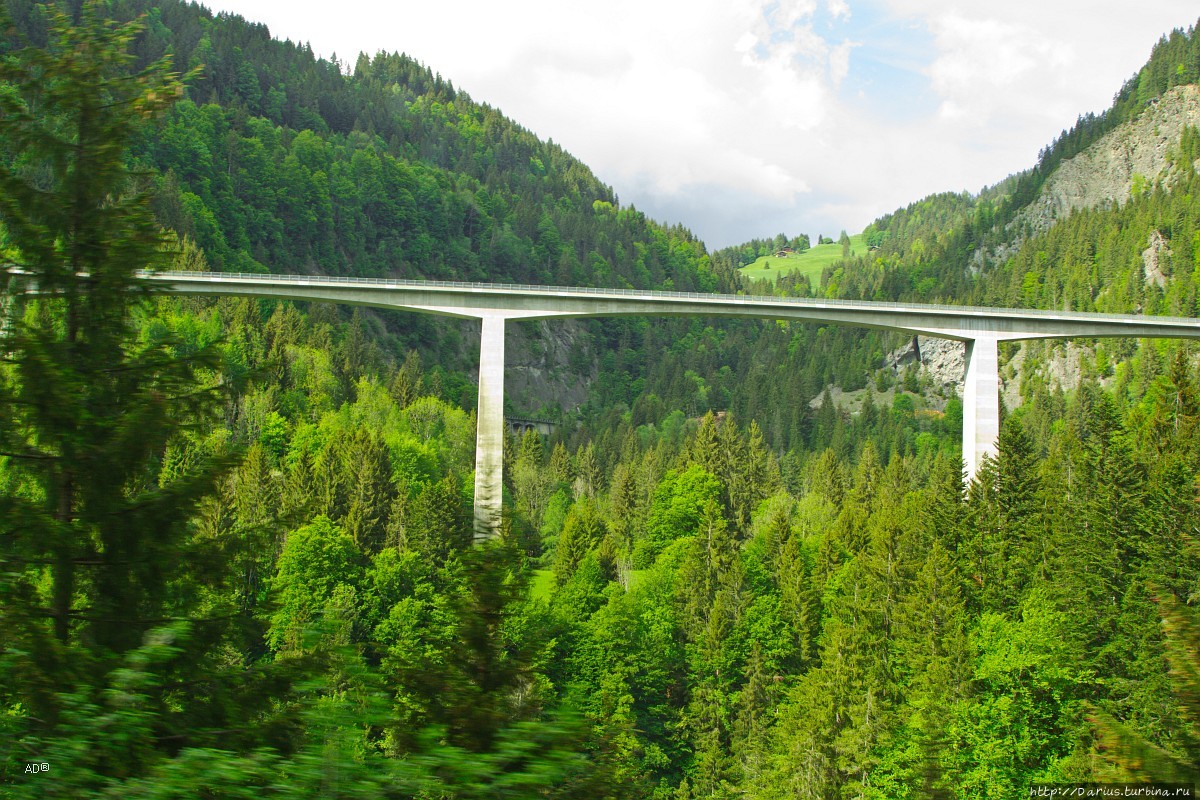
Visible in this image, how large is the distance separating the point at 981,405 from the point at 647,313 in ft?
61.9

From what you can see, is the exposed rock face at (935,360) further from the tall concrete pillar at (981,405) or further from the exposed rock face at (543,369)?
the tall concrete pillar at (981,405)

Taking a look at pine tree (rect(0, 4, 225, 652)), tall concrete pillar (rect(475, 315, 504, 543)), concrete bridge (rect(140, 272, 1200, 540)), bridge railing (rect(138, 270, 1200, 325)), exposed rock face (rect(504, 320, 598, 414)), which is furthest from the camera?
exposed rock face (rect(504, 320, 598, 414))

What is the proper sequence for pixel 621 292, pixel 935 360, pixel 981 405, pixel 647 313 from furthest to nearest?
1. pixel 935 360
2. pixel 621 292
3. pixel 647 313
4. pixel 981 405

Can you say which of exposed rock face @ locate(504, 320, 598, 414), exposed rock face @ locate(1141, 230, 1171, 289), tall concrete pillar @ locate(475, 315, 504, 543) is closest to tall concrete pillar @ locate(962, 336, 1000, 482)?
tall concrete pillar @ locate(475, 315, 504, 543)

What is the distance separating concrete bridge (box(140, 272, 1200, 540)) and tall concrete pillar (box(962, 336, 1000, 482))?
0.18 ft

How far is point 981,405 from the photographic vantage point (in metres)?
57.6

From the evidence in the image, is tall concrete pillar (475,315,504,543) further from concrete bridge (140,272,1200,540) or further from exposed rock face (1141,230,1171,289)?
exposed rock face (1141,230,1171,289)

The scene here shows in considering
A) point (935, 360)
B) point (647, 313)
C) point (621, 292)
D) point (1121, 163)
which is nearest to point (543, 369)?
point (935, 360)

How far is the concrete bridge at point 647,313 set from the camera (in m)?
55.0

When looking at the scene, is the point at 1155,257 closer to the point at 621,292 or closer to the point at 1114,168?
the point at 1114,168

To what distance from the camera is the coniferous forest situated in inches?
275

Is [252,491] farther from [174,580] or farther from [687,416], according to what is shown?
[687,416]

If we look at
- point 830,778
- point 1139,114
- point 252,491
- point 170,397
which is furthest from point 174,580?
point 1139,114

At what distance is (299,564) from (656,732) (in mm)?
15324
